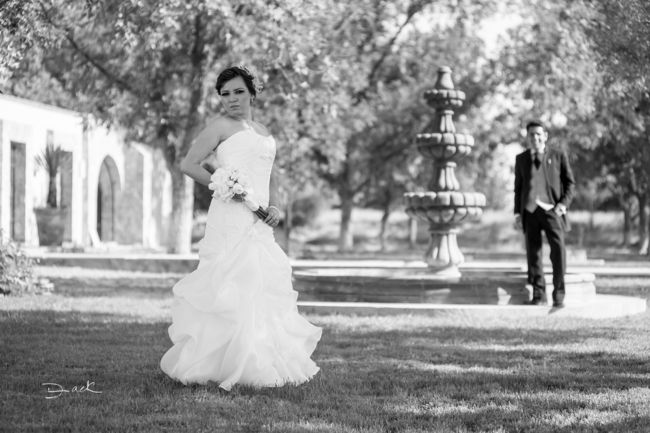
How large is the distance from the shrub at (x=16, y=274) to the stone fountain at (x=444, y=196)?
19.3 feet

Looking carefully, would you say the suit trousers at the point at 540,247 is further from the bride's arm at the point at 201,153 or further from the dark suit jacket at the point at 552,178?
the bride's arm at the point at 201,153

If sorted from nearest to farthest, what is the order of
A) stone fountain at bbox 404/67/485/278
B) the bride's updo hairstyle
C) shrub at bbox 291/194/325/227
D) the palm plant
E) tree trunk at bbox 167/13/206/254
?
the bride's updo hairstyle, stone fountain at bbox 404/67/485/278, tree trunk at bbox 167/13/206/254, the palm plant, shrub at bbox 291/194/325/227

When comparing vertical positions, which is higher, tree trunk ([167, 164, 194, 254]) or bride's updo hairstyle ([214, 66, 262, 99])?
bride's updo hairstyle ([214, 66, 262, 99])

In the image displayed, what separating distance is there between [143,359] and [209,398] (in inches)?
78.4

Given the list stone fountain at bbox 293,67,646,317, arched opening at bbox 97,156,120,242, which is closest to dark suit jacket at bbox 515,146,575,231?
stone fountain at bbox 293,67,646,317

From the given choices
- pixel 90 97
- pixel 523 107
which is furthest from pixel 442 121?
pixel 523 107

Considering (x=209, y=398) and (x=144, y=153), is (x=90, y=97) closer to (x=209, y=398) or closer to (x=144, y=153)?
(x=144, y=153)

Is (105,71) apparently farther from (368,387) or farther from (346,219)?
(346,219)

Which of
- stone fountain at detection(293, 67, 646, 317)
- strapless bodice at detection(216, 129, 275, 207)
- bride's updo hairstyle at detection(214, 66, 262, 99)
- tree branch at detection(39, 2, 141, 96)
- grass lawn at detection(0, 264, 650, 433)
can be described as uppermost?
tree branch at detection(39, 2, 141, 96)

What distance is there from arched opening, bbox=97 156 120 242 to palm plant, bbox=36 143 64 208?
22.7 ft

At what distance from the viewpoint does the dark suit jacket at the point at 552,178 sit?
36.6ft

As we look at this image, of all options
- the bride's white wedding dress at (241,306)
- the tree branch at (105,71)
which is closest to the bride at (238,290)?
the bride's white wedding dress at (241,306)

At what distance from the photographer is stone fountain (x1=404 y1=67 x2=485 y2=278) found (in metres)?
14.2

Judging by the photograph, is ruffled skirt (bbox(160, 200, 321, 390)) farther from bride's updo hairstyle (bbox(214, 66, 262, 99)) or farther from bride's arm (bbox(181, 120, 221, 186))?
bride's updo hairstyle (bbox(214, 66, 262, 99))
